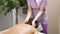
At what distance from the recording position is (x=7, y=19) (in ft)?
3.38

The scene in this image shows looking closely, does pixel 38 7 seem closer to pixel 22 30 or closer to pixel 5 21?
pixel 22 30

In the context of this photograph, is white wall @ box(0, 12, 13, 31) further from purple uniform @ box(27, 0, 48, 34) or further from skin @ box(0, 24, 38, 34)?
purple uniform @ box(27, 0, 48, 34)

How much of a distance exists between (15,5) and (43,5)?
0.23 meters

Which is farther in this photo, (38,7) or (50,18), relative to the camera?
(50,18)

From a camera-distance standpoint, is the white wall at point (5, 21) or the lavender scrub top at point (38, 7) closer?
the lavender scrub top at point (38, 7)

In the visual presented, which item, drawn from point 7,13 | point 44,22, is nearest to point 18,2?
point 7,13

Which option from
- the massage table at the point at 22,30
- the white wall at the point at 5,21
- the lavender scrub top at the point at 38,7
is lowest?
the massage table at the point at 22,30

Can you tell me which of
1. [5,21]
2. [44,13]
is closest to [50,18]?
[44,13]

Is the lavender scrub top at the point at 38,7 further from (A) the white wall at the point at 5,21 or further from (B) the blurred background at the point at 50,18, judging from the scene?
(A) the white wall at the point at 5,21

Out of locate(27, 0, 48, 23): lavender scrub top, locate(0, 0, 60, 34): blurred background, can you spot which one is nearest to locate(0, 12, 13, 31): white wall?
locate(0, 0, 60, 34): blurred background

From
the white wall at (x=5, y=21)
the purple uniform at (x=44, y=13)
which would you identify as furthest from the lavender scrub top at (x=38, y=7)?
the white wall at (x=5, y=21)

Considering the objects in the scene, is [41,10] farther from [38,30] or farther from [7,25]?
[7,25]

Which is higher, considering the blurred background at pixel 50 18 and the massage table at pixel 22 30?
the blurred background at pixel 50 18

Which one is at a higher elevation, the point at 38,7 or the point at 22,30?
the point at 38,7
